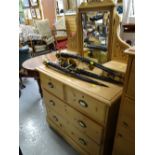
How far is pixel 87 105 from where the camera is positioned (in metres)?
1.07

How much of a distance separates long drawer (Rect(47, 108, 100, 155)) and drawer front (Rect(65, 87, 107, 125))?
0.30 m

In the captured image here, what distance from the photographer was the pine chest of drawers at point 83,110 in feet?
3.21

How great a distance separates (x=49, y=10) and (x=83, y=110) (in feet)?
16.1

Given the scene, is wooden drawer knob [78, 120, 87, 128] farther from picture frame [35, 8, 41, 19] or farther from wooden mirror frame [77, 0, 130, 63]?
picture frame [35, 8, 41, 19]

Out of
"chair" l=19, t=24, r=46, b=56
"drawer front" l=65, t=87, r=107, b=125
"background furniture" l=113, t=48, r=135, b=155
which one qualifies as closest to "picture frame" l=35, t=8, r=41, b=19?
"chair" l=19, t=24, r=46, b=56

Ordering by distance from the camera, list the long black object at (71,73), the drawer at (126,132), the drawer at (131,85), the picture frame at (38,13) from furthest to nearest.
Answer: the picture frame at (38,13)
the long black object at (71,73)
the drawer at (126,132)
the drawer at (131,85)

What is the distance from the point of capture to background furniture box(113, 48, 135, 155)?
0.72 meters

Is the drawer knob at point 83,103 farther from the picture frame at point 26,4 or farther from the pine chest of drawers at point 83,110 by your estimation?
the picture frame at point 26,4

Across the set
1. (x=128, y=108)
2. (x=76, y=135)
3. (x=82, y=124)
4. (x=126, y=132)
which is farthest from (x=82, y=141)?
(x=128, y=108)

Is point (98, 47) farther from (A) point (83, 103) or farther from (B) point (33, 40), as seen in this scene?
(B) point (33, 40)

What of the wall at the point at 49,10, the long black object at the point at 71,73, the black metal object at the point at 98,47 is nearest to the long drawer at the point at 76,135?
the long black object at the point at 71,73

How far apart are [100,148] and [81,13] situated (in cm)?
126

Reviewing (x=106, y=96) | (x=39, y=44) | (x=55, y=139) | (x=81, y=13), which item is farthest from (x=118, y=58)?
(x=39, y=44)

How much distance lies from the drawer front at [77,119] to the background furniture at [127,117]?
161 millimetres
